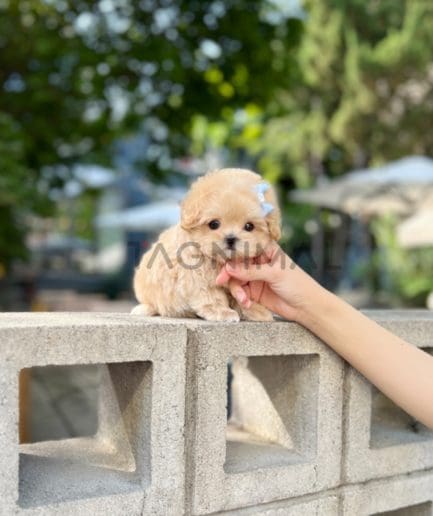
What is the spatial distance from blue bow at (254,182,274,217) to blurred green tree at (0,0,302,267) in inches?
201

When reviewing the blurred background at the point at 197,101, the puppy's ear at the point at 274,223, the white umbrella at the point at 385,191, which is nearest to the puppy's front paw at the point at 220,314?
the puppy's ear at the point at 274,223

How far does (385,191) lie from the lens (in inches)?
374

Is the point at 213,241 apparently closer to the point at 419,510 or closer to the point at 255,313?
the point at 255,313

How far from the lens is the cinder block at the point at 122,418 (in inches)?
53.4

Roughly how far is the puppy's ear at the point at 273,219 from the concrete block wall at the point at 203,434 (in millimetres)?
261

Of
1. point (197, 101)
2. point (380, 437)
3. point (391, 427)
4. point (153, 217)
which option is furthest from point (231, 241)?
point (153, 217)

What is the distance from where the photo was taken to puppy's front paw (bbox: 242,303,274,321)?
5.84 ft

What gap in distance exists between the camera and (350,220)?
18.3 m

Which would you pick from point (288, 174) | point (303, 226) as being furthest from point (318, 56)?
point (303, 226)

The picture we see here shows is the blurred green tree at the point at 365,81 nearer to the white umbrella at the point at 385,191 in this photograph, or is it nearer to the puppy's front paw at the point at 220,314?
the white umbrella at the point at 385,191

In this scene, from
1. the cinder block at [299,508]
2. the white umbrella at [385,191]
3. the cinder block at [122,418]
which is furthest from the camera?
the white umbrella at [385,191]

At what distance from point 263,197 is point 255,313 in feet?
1.04

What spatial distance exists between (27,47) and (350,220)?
12.5 m

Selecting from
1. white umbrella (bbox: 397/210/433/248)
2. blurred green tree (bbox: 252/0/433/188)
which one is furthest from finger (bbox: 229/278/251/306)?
blurred green tree (bbox: 252/0/433/188)
